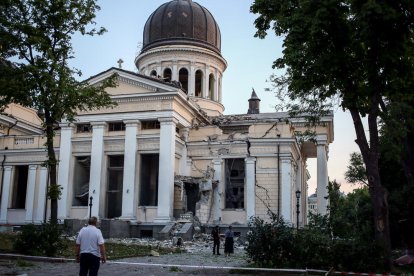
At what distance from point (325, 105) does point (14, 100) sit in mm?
12657

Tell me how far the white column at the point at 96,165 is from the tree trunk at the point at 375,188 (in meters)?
24.8

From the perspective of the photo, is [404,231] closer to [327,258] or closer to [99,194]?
[327,258]

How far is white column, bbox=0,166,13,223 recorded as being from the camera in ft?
133

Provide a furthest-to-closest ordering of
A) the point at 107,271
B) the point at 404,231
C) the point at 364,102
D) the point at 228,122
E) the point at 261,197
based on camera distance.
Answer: the point at 228,122, the point at 261,197, the point at 404,231, the point at 364,102, the point at 107,271

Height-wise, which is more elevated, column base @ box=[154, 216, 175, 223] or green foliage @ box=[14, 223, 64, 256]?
column base @ box=[154, 216, 175, 223]

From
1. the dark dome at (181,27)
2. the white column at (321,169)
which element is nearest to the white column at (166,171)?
the white column at (321,169)

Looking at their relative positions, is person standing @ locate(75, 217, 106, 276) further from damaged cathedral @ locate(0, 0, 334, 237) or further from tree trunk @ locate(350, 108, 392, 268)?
damaged cathedral @ locate(0, 0, 334, 237)

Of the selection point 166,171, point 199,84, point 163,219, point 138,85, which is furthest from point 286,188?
point 199,84

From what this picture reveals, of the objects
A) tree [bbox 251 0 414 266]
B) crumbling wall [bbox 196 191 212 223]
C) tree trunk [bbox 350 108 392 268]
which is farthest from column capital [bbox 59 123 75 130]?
tree trunk [bbox 350 108 392 268]

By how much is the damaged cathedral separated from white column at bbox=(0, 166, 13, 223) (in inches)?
3.3

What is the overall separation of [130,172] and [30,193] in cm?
999

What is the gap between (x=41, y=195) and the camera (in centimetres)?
3972

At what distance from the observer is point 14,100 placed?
65.8 ft

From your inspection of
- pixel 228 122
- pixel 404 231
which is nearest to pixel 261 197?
pixel 228 122
